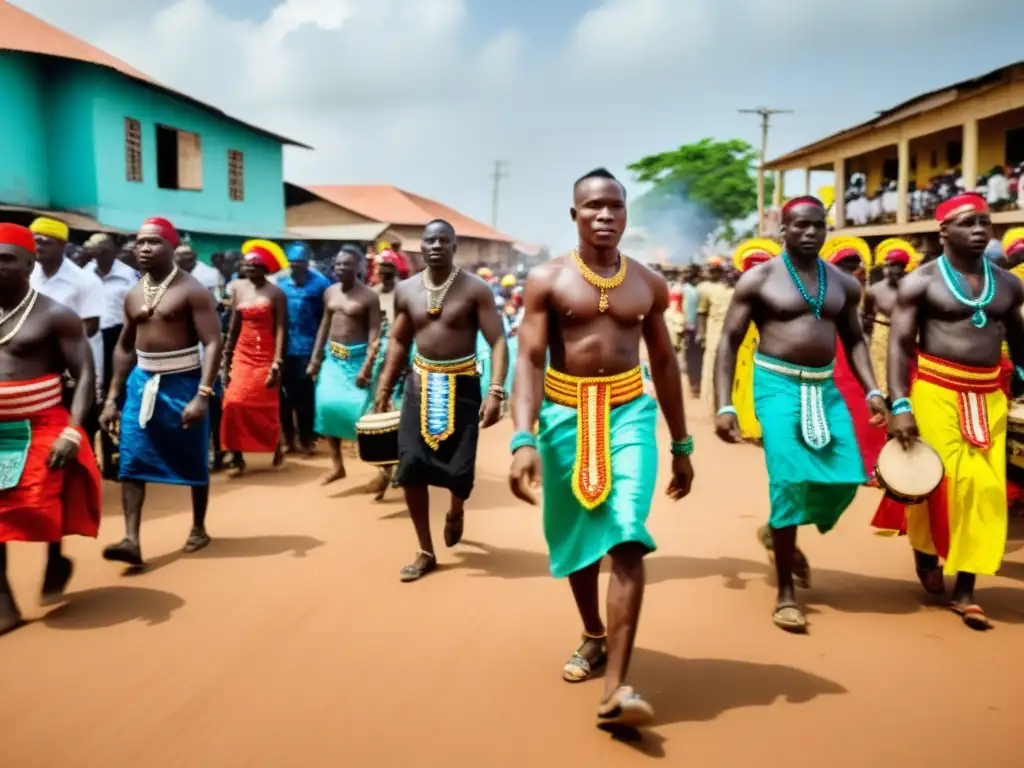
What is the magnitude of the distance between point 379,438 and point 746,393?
2.98 m

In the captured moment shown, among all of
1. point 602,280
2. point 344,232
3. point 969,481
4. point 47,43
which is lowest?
point 969,481

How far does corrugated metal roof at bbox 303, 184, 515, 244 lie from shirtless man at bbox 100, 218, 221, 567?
114 feet

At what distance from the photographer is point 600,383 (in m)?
3.79

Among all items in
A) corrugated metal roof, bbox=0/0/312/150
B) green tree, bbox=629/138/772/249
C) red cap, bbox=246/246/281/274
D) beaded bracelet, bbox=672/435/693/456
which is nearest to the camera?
beaded bracelet, bbox=672/435/693/456

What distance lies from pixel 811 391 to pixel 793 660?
1.39m

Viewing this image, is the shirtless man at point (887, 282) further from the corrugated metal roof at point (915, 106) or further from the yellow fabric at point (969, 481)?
the corrugated metal roof at point (915, 106)

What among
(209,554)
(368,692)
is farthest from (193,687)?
(209,554)

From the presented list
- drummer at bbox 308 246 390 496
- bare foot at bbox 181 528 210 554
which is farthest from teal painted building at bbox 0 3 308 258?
bare foot at bbox 181 528 210 554

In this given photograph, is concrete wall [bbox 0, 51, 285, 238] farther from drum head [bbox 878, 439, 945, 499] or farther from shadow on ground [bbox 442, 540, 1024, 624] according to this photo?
drum head [bbox 878, 439, 945, 499]

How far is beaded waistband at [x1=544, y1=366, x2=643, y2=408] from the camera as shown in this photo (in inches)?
149

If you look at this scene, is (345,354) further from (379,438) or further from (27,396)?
(27,396)

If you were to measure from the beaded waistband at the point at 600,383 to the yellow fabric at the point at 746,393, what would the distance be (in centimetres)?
259

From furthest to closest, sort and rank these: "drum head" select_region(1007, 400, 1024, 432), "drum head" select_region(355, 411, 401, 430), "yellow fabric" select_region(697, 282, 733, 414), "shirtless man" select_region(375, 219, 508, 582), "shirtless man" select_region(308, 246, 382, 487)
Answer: "yellow fabric" select_region(697, 282, 733, 414) < "shirtless man" select_region(308, 246, 382, 487) < "drum head" select_region(355, 411, 401, 430) < "shirtless man" select_region(375, 219, 508, 582) < "drum head" select_region(1007, 400, 1024, 432)

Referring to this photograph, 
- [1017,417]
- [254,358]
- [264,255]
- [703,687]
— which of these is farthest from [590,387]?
[264,255]
